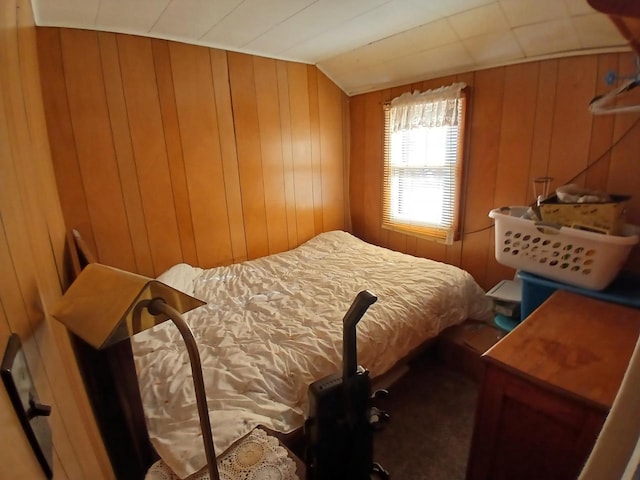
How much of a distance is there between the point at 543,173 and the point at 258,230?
7.09 feet

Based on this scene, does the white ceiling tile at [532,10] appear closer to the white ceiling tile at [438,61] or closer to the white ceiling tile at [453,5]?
the white ceiling tile at [453,5]

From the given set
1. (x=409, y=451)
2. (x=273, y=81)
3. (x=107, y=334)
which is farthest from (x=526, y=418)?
(x=273, y=81)

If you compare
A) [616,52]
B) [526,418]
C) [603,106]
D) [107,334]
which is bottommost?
[526,418]

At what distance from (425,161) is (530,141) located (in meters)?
0.73

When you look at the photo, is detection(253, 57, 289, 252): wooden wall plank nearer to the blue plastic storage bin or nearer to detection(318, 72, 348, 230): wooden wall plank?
detection(318, 72, 348, 230): wooden wall plank

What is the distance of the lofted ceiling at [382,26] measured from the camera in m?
1.70

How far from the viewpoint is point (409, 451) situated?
5.18 ft

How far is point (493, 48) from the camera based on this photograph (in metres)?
2.05

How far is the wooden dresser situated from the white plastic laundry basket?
0.90 feet

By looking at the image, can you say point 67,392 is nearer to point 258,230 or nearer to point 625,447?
point 625,447

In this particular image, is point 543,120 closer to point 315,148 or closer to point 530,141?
point 530,141

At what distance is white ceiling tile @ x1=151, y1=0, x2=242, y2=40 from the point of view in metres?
1.76

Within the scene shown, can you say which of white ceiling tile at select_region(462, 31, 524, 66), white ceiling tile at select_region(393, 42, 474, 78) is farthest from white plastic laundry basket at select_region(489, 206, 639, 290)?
white ceiling tile at select_region(393, 42, 474, 78)

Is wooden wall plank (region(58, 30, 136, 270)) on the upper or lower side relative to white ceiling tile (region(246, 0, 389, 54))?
lower
